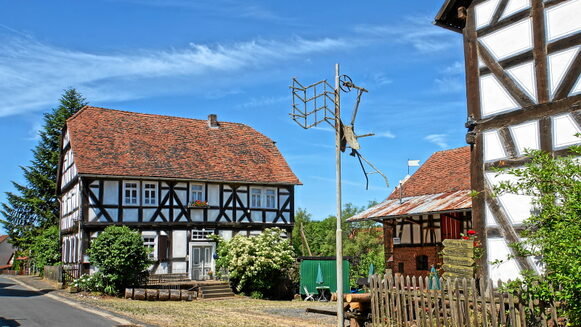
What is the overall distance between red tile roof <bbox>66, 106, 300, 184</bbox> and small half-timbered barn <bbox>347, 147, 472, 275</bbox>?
33.9 ft

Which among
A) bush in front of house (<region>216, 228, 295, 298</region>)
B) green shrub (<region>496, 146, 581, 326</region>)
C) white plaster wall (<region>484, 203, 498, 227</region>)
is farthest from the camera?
bush in front of house (<region>216, 228, 295, 298</region>)

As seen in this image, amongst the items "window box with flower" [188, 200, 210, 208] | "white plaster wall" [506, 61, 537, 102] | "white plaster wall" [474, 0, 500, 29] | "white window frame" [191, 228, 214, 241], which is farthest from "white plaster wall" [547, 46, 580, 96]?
"white window frame" [191, 228, 214, 241]

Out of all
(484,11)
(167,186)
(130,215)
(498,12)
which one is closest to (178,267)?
(130,215)

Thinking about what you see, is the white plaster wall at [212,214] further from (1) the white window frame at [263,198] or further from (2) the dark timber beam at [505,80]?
(2) the dark timber beam at [505,80]

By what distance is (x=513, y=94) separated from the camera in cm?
1238

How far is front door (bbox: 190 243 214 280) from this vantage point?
32062 millimetres

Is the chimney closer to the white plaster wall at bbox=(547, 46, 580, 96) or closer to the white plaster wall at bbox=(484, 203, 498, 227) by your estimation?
the white plaster wall at bbox=(484, 203, 498, 227)

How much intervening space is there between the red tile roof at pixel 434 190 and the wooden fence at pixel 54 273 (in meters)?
17.5

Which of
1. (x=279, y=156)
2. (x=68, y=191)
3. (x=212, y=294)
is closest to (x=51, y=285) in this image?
(x=68, y=191)

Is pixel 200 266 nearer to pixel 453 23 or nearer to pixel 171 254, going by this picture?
pixel 171 254

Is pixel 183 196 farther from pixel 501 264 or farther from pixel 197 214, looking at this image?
pixel 501 264

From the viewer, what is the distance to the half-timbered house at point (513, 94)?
11.5 metres

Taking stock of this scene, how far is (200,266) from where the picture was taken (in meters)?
32.3

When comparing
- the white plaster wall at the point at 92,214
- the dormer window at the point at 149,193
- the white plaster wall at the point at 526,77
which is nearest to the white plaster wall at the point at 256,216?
the dormer window at the point at 149,193
